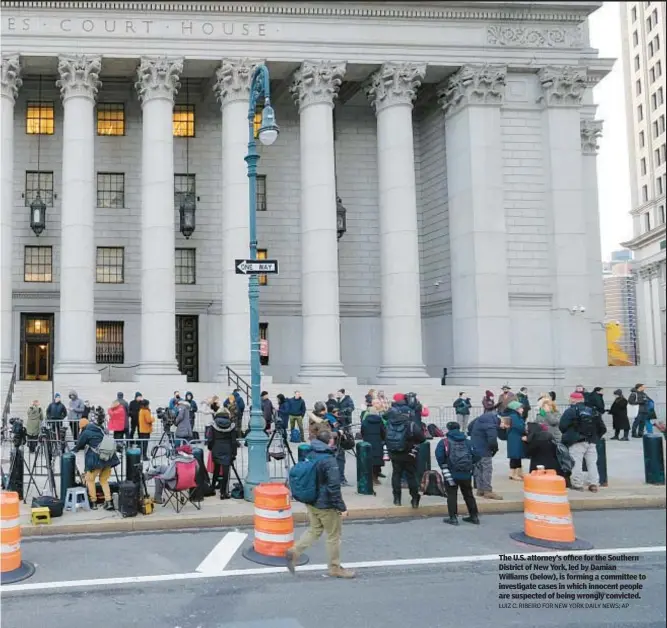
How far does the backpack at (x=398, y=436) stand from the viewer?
1112 centimetres

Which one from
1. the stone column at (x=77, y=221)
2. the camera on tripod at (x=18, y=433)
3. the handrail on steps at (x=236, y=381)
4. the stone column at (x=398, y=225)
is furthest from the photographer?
the stone column at (x=398, y=225)

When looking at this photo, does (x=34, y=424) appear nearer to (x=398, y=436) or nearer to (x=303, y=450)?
(x=303, y=450)

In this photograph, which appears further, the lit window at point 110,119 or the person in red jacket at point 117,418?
the lit window at point 110,119

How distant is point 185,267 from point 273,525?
2451 centimetres

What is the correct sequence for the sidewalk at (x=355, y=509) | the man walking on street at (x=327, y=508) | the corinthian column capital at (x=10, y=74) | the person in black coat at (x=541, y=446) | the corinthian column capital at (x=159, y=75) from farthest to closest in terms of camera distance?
the corinthian column capital at (x=159, y=75) → the corinthian column capital at (x=10, y=74) → the person in black coat at (x=541, y=446) → the sidewalk at (x=355, y=509) → the man walking on street at (x=327, y=508)

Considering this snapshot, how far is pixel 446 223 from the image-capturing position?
31.5 m

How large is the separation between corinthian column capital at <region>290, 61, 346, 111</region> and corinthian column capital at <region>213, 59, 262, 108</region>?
6.55 ft

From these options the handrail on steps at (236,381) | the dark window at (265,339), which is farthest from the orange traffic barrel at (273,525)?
the dark window at (265,339)

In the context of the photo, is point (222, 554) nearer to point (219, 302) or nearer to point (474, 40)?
point (219, 302)

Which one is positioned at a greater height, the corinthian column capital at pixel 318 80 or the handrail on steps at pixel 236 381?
the corinthian column capital at pixel 318 80

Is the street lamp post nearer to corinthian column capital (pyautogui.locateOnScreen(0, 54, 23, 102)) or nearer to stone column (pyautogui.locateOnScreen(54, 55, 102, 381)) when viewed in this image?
stone column (pyautogui.locateOnScreen(54, 55, 102, 381))

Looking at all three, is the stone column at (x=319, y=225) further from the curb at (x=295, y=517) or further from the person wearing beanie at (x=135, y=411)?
the curb at (x=295, y=517)

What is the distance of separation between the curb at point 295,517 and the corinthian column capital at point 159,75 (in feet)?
71.4

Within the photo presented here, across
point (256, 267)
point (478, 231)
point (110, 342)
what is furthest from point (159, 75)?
point (256, 267)
